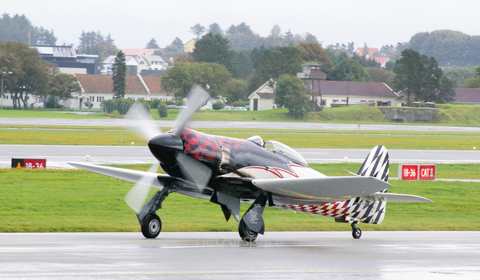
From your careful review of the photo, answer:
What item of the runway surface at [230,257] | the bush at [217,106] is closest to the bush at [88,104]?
the bush at [217,106]

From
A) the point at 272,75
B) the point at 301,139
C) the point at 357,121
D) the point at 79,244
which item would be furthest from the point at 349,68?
the point at 79,244

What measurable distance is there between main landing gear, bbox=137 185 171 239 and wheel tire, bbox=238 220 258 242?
1.79 metres

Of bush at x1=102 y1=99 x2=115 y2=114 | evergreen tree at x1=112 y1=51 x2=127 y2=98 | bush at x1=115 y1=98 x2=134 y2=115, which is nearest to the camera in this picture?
bush at x1=115 y1=98 x2=134 y2=115

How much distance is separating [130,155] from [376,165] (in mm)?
21748

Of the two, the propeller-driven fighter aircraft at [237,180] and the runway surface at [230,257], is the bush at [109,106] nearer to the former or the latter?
the propeller-driven fighter aircraft at [237,180]

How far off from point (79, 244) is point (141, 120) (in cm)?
297

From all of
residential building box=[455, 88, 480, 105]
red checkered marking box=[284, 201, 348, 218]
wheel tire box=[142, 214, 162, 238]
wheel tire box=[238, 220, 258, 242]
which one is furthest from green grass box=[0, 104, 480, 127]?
wheel tire box=[238, 220, 258, 242]

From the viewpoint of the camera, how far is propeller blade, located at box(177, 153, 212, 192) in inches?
475

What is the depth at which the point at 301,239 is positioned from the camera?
47.4ft

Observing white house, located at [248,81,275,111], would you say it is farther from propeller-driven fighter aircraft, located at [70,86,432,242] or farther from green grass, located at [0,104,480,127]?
propeller-driven fighter aircraft, located at [70,86,432,242]

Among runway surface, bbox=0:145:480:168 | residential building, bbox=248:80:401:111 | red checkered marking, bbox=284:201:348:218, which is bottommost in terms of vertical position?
runway surface, bbox=0:145:480:168

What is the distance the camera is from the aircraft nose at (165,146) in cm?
1175

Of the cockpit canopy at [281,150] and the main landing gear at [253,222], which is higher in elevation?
the cockpit canopy at [281,150]

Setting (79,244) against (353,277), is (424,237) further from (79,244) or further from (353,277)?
(79,244)
